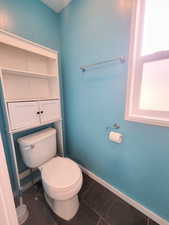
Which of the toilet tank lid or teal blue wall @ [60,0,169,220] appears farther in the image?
the toilet tank lid

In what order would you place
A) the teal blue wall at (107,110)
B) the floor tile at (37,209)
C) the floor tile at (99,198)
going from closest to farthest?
the teal blue wall at (107,110) < the floor tile at (37,209) < the floor tile at (99,198)

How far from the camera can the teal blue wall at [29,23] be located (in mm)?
1128

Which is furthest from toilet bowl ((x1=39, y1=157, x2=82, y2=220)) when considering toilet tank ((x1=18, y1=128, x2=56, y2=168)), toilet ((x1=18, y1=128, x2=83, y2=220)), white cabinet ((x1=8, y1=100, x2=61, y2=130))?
white cabinet ((x1=8, y1=100, x2=61, y2=130))

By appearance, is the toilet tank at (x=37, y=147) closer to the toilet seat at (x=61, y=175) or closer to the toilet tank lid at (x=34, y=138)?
the toilet tank lid at (x=34, y=138)

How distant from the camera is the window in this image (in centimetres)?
87

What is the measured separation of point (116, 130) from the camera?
1168 mm

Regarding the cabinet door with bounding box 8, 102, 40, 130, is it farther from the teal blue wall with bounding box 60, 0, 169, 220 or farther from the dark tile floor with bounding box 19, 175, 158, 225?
the dark tile floor with bounding box 19, 175, 158, 225

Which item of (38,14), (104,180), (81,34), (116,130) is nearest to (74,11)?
(81,34)

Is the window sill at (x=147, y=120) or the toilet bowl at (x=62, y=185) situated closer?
the window sill at (x=147, y=120)

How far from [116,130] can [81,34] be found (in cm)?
123

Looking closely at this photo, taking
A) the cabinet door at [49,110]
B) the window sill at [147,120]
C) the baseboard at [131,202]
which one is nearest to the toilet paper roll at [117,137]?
the window sill at [147,120]

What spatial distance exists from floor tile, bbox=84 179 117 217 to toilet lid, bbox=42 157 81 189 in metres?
0.46

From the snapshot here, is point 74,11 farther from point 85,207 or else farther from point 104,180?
point 85,207

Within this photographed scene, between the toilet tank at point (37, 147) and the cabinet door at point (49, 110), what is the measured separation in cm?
19
